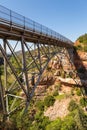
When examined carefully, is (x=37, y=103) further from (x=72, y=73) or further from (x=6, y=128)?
(x=6, y=128)

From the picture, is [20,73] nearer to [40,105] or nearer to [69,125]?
[69,125]

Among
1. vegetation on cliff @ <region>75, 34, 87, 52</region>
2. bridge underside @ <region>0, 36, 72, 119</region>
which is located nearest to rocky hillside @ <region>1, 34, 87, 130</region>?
vegetation on cliff @ <region>75, 34, 87, 52</region>

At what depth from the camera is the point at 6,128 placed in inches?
444

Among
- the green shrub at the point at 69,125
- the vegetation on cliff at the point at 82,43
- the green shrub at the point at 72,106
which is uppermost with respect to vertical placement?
the vegetation on cliff at the point at 82,43

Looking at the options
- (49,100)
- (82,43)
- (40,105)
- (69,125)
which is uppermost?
(82,43)

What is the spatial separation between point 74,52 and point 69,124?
25249 mm

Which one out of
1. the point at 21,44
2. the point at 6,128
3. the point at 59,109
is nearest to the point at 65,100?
the point at 59,109

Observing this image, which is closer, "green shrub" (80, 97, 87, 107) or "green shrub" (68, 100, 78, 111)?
"green shrub" (68, 100, 78, 111)

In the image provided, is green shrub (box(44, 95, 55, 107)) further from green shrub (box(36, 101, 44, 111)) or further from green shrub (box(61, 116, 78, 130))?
green shrub (box(61, 116, 78, 130))

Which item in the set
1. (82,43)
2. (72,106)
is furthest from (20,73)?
(82,43)

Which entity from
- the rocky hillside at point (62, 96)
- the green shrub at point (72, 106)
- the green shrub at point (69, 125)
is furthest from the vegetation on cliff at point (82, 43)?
the green shrub at point (69, 125)

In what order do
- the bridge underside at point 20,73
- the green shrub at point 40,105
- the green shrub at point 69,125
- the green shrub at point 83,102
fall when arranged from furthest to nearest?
the green shrub at point 40,105 < the green shrub at point 83,102 < the green shrub at point 69,125 < the bridge underside at point 20,73

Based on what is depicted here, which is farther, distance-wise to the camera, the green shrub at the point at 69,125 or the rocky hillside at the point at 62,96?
the rocky hillside at the point at 62,96

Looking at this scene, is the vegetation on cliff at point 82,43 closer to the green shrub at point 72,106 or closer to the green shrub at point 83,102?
the green shrub at point 83,102
